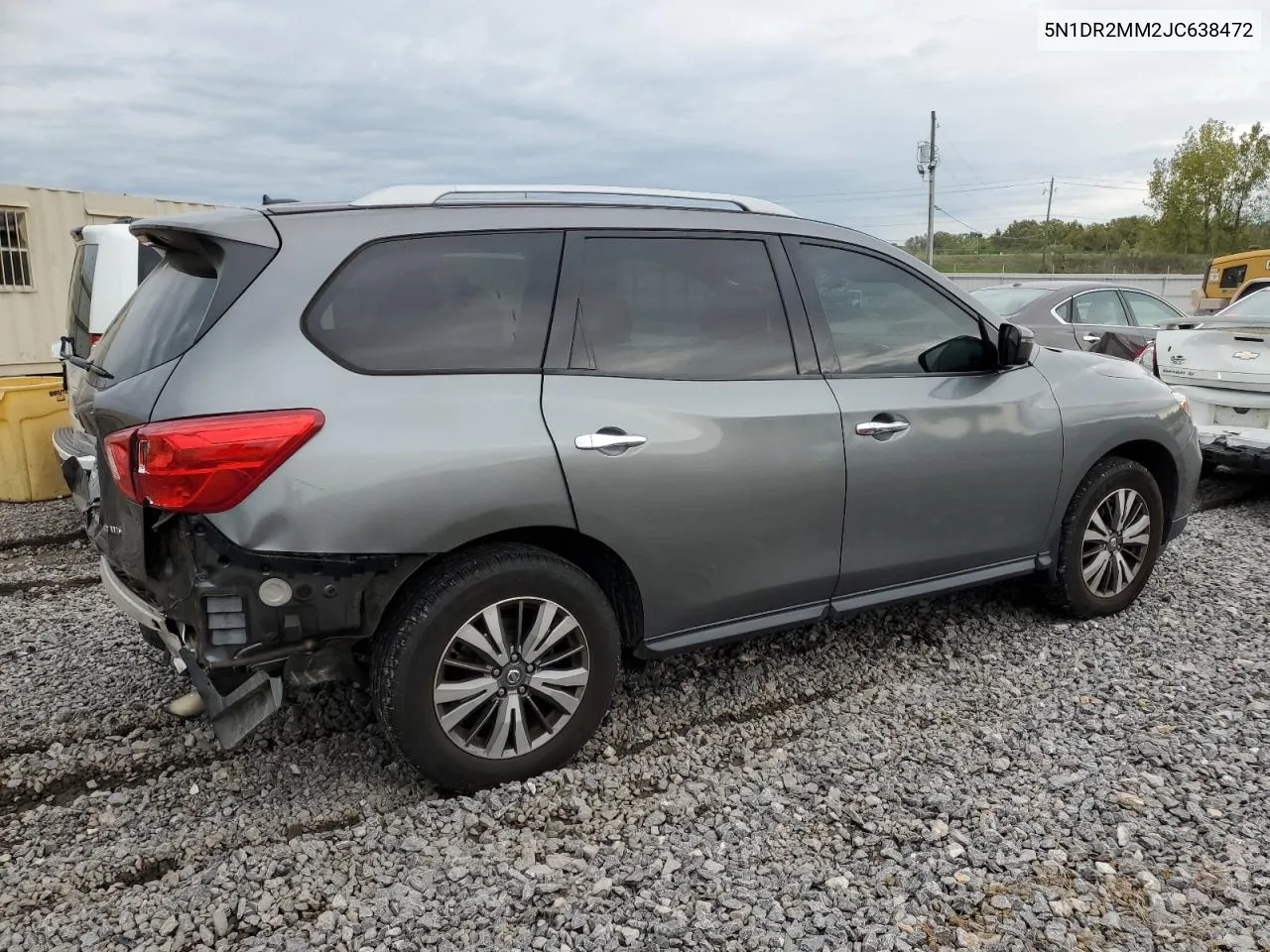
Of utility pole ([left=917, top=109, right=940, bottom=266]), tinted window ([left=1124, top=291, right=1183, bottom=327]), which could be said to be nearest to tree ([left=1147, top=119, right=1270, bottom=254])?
utility pole ([left=917, top=109, right=940, bottom=266])

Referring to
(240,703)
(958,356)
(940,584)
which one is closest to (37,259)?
(240,703)

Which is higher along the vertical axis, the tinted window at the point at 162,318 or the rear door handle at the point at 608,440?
the tinted window at the point at 162,318

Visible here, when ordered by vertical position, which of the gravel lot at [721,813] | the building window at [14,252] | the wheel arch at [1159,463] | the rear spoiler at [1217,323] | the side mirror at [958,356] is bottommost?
the gravel lot at [721,813]

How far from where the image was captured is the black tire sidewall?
426cm

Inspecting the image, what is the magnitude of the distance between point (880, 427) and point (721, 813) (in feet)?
4.92

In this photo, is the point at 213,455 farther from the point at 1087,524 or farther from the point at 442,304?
the point at 1087,524

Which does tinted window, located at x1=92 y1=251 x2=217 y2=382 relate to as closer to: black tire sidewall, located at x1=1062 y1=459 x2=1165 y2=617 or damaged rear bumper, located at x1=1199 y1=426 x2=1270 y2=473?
black tire sidewall, located at x1=1062 y1=459 x2=1165 y2=617

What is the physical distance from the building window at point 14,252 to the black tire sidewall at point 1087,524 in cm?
1399

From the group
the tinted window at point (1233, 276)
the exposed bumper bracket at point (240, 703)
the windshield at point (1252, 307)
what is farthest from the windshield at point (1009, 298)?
the tinted window at point (1233, 276)

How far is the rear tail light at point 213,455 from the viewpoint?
2.53m

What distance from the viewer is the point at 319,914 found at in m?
2.51

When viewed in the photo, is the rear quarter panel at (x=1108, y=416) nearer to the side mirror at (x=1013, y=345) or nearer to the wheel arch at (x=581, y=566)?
the side mirror at (x=1013, y=345)

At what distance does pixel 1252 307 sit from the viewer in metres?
7.21

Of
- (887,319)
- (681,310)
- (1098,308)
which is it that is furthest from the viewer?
(1098,308)
